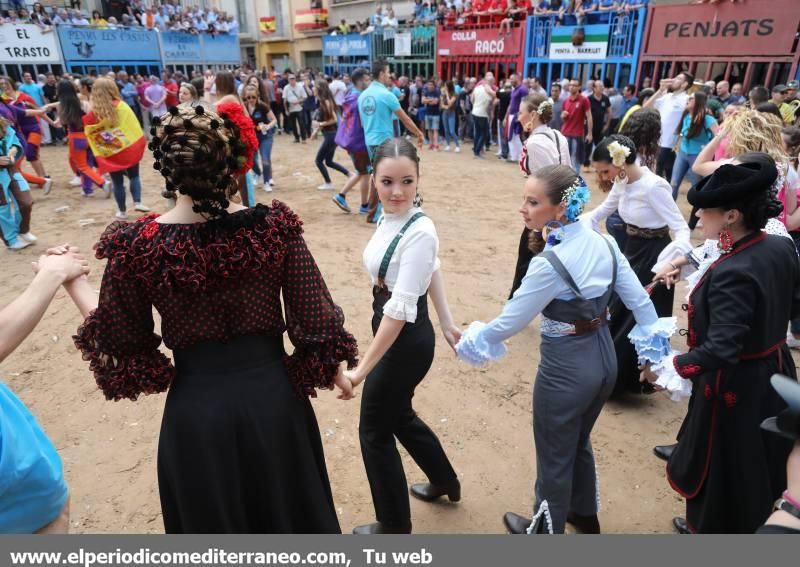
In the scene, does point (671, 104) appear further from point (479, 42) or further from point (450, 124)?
point (479, 42)

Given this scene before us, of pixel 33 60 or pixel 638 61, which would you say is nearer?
pixel 638 61

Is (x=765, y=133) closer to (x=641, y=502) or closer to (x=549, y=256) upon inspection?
(x=549, y=256)

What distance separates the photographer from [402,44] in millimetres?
20062

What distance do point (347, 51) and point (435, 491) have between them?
23328mm

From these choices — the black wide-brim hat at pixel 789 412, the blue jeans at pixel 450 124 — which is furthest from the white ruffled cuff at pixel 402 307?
the blue jeans at pixel 450 124

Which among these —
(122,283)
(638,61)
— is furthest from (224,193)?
(638,61)

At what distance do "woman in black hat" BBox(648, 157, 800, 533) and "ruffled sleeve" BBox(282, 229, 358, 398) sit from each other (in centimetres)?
153

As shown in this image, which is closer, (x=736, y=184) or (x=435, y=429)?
(x=736, y=184)

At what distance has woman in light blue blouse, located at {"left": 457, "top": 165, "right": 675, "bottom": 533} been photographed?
2223mm

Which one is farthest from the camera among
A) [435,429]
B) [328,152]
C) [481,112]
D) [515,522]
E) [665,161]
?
[481,112]

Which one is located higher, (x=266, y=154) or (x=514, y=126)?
(x=514, y=126)

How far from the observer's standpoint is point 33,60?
55.4 feet

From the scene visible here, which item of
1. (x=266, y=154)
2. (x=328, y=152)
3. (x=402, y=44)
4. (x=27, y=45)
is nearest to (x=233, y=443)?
(x=328, y=152)
